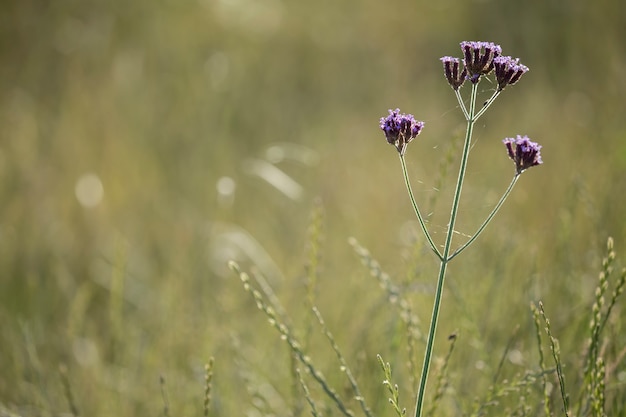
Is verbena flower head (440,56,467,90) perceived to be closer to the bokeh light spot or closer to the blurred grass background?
the blurred grass background

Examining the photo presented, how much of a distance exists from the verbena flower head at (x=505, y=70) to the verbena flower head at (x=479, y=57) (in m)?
0.01

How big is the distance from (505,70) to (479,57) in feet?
0.12

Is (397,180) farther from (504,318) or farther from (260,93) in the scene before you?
(260,93)

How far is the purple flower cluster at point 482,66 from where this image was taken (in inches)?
31.2

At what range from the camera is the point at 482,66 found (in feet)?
2.64

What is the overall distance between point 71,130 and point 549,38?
249 cm

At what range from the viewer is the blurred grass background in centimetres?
150

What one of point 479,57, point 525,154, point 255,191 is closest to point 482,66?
point 479,57

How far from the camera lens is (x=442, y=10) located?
17.9ft

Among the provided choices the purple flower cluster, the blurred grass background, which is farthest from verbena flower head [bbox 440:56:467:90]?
the blurred grass background

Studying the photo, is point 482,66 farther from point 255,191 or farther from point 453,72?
point 255,191

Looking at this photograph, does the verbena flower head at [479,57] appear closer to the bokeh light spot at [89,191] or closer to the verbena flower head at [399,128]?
the verbena flower head at [399,128]

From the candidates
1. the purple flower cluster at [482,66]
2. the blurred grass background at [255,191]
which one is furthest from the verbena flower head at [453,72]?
the blurred grass background at [255,191]

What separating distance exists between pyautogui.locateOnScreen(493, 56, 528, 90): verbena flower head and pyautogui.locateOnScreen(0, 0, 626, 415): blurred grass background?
0.31m
